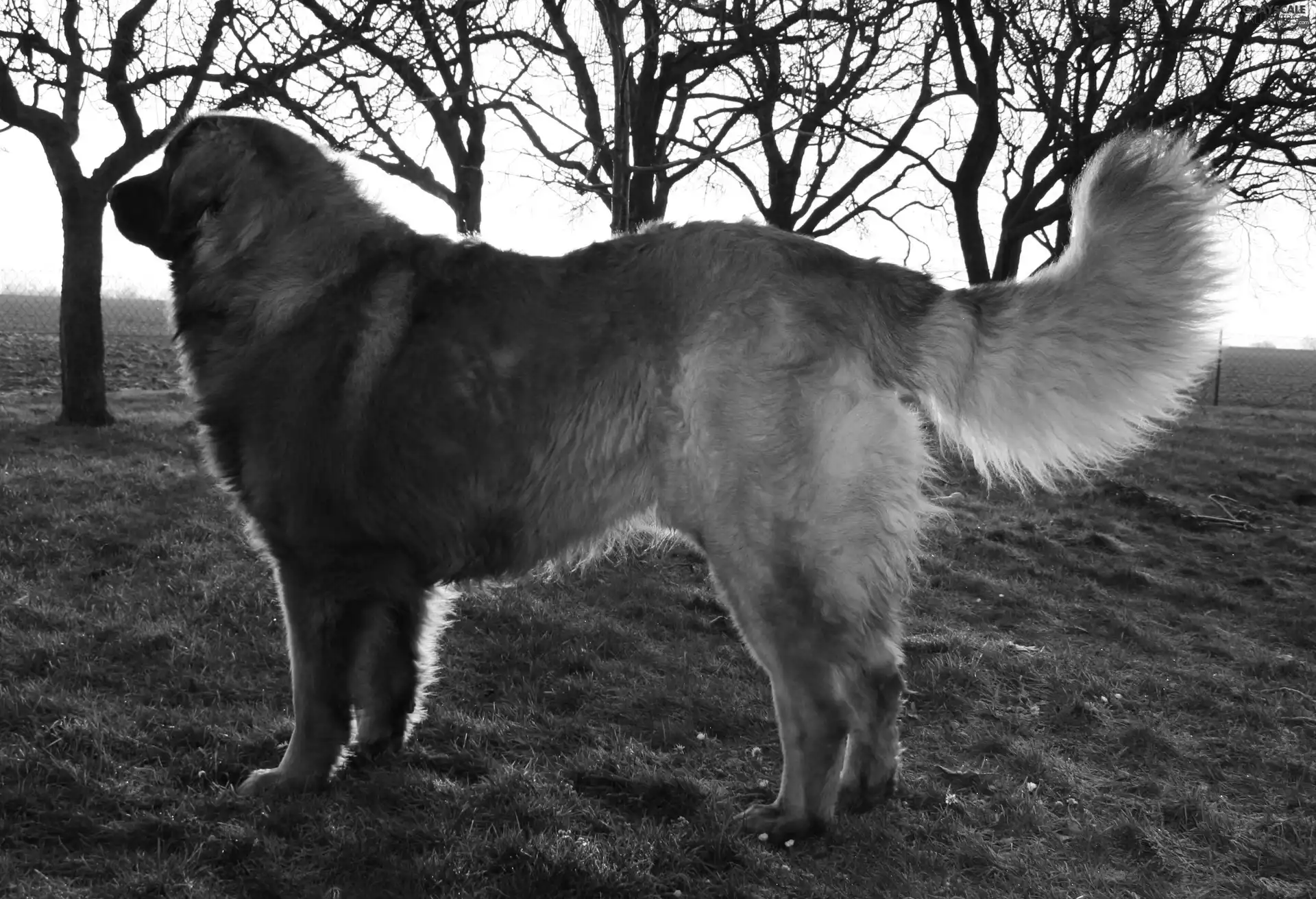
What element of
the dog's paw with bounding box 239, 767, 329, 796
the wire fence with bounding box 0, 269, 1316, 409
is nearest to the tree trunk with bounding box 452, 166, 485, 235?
the wire fence with bounding box 0, 269, 1316, 409

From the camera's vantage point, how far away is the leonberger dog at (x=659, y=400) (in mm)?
2521

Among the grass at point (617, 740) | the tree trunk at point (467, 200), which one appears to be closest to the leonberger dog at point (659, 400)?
the grass at point (617, 740)

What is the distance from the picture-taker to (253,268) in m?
2.95

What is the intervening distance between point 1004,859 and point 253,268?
2.79m

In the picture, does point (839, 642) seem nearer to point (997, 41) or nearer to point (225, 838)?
point (225, 838)

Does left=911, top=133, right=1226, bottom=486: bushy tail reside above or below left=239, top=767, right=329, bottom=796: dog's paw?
above

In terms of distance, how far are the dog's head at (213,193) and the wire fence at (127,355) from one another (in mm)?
376

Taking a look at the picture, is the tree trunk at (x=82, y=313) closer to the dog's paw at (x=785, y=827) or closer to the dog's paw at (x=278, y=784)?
the dog's paw at (x=278, y=784)

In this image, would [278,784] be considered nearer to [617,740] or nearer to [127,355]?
[617,740]

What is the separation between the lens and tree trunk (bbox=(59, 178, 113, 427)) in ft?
27.4

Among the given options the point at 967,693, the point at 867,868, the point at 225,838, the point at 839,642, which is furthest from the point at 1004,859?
the point at 225,838

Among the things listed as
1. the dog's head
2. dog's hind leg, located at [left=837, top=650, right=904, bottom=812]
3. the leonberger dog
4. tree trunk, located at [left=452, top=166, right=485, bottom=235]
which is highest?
tree trunk, located at [left=452, top=166, right=485, bottom=235]

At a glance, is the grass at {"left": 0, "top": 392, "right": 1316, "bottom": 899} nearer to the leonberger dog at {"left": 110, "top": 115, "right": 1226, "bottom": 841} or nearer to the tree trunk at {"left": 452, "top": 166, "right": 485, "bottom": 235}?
the leonberger dog at {"left": 110, "top": 115, "right": 1226, "bottom": 841}

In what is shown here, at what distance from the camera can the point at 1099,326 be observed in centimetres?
256
